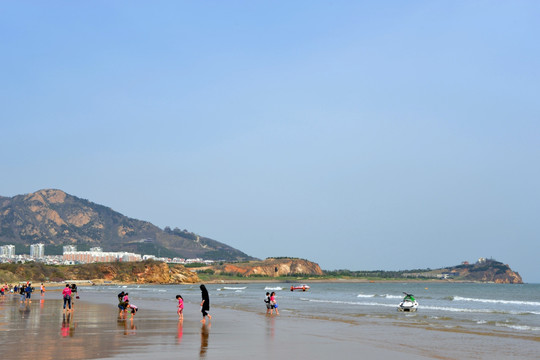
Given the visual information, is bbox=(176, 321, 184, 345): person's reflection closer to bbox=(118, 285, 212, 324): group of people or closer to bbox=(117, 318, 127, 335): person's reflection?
bbox=(118, 285, 212, 324): group of people

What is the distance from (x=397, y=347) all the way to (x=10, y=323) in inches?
853

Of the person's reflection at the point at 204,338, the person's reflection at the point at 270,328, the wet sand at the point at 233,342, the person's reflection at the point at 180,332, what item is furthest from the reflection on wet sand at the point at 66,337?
the person's reflection at the point at 270,328

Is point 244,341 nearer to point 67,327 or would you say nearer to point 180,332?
Answer: point 180,332

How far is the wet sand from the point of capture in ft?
67.1

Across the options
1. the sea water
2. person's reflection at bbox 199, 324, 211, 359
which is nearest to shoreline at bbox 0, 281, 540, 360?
person's reflection at bbox 199, 324, 211, 359

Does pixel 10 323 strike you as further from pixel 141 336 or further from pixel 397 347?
pixel 397 347

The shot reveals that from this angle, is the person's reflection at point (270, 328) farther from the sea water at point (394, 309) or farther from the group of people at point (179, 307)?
the sea water at point (394, 309)

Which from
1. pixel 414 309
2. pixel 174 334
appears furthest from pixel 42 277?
pixel 174 334

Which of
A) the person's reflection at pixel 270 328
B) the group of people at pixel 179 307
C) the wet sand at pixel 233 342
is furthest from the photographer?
the group of people at pixel 179 307

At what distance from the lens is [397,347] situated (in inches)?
963

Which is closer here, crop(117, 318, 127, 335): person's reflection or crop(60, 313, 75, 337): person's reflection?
crop(60, 313, 75, 337): person's reflection

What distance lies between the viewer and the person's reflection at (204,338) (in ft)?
66.7

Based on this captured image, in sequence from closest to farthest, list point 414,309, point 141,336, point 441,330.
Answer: point 141,336 → point 441,330 → point 414,309

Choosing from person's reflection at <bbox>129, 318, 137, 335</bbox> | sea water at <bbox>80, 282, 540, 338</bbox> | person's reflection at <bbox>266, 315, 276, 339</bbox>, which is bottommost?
sea water at <bbox>80, 282, 540, 338</bbox>
